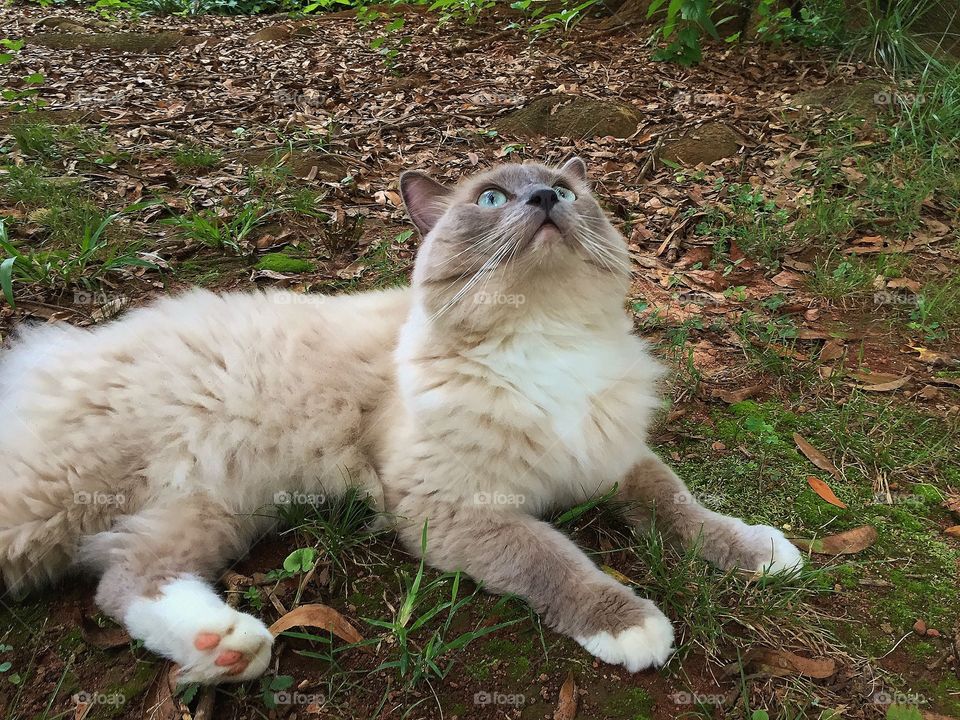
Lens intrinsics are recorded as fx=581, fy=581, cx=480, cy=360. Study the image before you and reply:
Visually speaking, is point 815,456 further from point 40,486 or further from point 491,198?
point 40,486

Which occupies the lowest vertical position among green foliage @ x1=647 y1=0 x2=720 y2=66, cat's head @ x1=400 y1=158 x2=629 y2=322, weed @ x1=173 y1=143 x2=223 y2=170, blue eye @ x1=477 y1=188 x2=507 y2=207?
weed @ x1=173 y1=143 x2=223 y2=170

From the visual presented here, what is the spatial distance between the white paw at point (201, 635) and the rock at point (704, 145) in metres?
4.98

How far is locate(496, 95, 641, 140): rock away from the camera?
5715mm

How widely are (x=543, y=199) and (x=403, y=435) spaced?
1066 millimetres

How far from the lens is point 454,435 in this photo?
2.13 meters

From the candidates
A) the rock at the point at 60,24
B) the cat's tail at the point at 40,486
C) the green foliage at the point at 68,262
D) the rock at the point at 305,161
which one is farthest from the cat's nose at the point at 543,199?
the rock at the point at 60,24

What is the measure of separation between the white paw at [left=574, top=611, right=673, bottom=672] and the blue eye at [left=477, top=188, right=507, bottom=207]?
5.49 ft

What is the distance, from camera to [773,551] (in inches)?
79.5

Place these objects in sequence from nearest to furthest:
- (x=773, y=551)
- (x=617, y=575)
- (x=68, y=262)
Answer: (x=773, y=551) < (x=617, y=575) < (x=68, y=262)

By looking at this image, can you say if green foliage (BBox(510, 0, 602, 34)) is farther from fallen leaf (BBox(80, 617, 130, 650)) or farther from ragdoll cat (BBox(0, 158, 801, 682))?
fallen leaf (BBox(80, 617, 130, 650))

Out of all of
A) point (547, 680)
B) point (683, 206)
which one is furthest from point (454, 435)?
point (683, 206)

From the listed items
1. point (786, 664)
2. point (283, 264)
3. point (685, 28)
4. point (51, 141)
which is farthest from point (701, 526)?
point (685, 28)

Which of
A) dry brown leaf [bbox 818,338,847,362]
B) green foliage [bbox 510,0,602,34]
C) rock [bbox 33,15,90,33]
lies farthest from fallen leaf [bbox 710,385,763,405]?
rock [bbox 33,15,90,33]

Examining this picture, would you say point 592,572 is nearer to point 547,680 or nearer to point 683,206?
point 547,680
